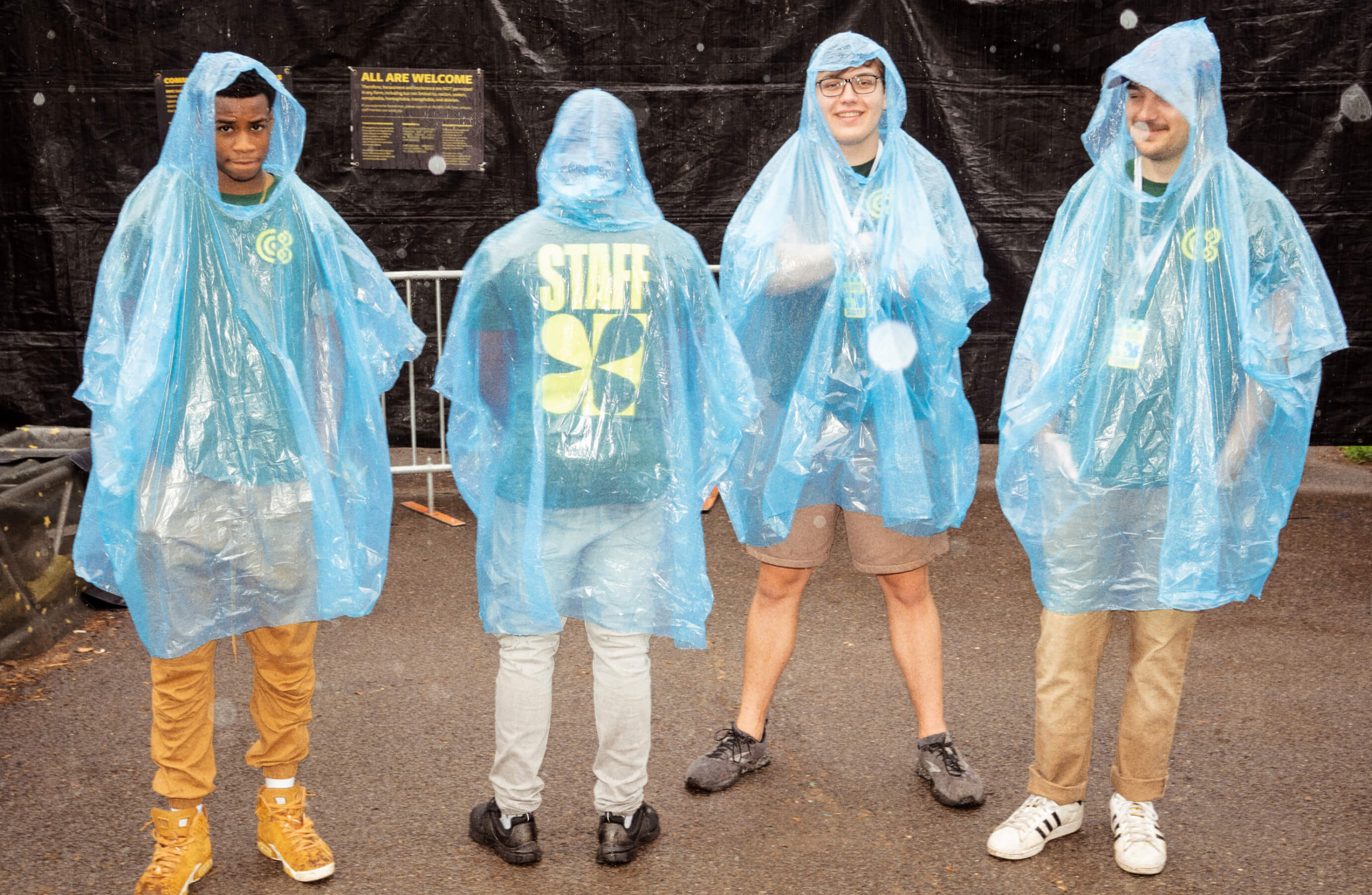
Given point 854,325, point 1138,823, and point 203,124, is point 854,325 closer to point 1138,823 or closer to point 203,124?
point 1138,823

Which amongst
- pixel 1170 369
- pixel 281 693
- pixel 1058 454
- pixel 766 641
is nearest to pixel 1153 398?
pixel 1170 369

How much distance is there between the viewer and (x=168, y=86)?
214 inches

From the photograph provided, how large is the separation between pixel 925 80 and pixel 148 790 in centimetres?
430

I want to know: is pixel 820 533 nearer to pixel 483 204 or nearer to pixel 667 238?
pixel 667 238

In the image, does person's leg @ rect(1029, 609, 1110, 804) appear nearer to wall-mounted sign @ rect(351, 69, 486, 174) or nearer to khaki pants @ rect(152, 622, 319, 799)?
khaki pants @ rect(152, 622, 319, 799)

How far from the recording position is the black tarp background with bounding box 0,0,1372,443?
17.8 ft

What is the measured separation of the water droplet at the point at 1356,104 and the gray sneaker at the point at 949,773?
13.3 feet

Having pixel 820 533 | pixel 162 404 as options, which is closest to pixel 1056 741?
pixel 820 533

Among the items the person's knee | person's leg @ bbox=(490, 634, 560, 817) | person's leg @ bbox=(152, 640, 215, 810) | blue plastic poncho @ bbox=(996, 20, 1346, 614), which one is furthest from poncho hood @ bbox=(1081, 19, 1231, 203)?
person's leg @ bbox=(152, 640, 215, 810)

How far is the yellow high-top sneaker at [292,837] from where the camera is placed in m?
2.52

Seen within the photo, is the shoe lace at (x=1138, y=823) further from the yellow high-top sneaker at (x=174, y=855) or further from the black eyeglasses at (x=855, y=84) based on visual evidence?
the yellow high-top sneaker at (x=174, y=855)

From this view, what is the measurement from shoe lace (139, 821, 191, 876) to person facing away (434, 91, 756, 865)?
629 millimetres

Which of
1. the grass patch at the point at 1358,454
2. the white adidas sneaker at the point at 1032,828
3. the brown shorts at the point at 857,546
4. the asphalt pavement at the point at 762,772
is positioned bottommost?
A: the grass patch at the point at 1358,454

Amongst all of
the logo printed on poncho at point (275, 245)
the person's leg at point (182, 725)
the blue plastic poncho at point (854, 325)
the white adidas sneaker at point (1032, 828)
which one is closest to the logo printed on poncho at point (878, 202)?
the blue plastic poncho at point (854, 325)
